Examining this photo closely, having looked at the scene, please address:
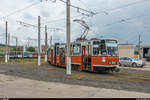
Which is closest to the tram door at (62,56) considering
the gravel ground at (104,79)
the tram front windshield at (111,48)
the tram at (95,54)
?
the tram at (95,54)

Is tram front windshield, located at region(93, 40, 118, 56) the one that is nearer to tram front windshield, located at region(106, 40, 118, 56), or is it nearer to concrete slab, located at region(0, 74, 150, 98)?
tram front windshield, located at region(106, 40, 118, 56)

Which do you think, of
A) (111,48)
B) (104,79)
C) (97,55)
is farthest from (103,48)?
(104,79)

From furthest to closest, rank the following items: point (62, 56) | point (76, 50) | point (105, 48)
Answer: point (62, 56) < point (76, 50) < point (105, 48)

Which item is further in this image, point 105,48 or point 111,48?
point 111,48

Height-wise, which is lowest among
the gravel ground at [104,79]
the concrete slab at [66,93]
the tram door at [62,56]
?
the gravel ground at [104,79]

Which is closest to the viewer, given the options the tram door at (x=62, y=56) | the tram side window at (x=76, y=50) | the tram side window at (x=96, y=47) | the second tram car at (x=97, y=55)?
the second tram car at (x=97, y=55)

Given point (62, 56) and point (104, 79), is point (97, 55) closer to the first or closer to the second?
point (104, 79)

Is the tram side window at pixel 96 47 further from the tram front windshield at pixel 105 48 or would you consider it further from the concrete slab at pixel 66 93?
the concrete slab at pixel 66 93

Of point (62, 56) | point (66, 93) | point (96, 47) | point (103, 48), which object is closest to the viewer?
point (66, 93)

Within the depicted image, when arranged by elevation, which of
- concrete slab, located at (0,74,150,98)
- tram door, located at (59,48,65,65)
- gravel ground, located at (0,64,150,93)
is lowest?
gravel ground, located at (0,64,150,93)

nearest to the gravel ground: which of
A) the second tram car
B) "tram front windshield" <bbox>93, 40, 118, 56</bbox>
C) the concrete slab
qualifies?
the second tram car

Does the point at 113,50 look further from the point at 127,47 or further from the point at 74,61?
the point at 127,47

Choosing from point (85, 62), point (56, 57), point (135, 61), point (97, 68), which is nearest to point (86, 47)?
point (85, 62)

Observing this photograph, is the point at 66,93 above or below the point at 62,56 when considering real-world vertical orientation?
below
